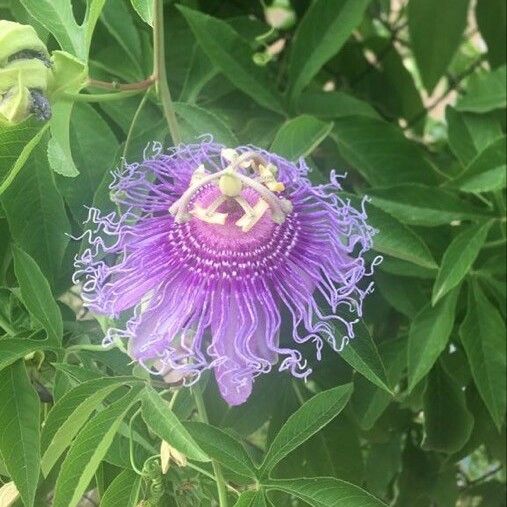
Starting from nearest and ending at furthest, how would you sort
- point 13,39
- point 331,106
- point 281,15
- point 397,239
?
1. point 13,39
2. point 397,239
3. point 331,106
4. point 281,15

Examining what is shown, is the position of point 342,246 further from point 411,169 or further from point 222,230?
point 411,169

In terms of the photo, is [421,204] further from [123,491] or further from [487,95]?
[123,491]

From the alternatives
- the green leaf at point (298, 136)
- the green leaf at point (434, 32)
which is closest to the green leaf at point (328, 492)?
the green leaf at point (298, 136)

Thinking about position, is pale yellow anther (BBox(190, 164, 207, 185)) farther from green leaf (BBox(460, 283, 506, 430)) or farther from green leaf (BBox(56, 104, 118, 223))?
green leaf (BBox(460, 283, 506, 430))

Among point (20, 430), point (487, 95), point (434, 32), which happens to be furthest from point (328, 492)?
point (434, 32)

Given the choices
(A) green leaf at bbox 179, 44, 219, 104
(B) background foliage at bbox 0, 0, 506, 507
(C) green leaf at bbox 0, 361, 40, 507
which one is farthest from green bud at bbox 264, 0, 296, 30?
(C) green leaf at bbox 0, 361, 40, 507

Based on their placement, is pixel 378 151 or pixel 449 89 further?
pixel 449 89

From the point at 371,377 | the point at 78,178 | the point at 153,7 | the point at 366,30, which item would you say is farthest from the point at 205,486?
the point at 366,30
